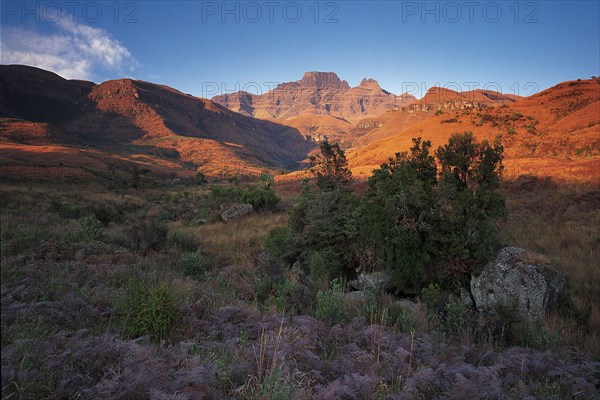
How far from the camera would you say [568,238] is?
866cm

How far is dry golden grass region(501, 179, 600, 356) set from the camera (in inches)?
190

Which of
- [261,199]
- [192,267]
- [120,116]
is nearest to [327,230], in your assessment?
[192,267]

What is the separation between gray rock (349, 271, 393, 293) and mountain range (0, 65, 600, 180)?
16.6 meters

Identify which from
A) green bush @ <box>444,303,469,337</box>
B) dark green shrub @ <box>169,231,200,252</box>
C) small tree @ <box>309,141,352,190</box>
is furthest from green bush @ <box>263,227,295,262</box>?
green bush @ <box>444,303,469,337</box>

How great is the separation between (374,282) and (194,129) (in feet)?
579

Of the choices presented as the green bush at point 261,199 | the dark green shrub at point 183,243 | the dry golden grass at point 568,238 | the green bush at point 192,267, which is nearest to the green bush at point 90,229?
the dark green shrub at point 183,243

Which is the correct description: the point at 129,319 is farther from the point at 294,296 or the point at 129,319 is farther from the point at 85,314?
the point at 294,296

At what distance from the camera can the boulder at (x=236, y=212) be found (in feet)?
55.7

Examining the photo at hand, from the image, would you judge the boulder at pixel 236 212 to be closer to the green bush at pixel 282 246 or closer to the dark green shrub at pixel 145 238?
the dark green shrub at pixel 145 238

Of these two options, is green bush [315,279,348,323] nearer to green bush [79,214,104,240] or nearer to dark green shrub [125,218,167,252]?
dark green shrub [125,218,167,252]

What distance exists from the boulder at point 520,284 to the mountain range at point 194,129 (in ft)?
50.2

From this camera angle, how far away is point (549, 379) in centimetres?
290

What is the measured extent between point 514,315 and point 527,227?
25.0ft

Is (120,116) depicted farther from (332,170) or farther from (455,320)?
(455,320)
